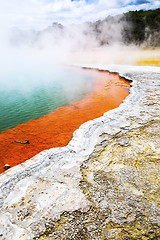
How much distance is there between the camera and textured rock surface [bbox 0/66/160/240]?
1.44m

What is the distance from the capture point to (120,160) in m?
2.25

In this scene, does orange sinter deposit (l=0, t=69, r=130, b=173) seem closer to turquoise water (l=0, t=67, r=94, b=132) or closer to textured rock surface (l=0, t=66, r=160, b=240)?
turquoise water (l=0, t=67, r=94, b=132)

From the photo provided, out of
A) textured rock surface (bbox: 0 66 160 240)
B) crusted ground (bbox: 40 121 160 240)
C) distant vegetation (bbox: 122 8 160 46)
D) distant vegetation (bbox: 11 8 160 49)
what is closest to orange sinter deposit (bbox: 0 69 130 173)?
textured rock surface (bbox: 0 66 160 240)

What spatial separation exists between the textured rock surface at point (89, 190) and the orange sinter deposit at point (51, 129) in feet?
2.03

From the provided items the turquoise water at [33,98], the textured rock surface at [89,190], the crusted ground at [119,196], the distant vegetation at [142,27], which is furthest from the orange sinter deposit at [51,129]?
the distant vegetation at [142,27]

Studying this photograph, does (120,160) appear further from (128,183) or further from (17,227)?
(17,227)

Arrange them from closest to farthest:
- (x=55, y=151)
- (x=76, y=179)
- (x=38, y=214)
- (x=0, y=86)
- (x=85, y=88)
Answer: (x=38, y=214), (x=76, y=179), (x=55, y=151), (x=85, y=88), (x=0, y=86)

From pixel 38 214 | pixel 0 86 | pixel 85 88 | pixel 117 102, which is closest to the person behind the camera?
pixel 38 214

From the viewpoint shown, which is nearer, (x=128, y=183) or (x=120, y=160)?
(x=128, y=183)

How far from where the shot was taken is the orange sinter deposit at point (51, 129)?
3015 millimetres

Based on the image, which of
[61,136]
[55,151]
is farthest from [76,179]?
[61,136]

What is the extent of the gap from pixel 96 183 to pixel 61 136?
5.58ft

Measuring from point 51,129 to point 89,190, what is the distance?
2.20 meters

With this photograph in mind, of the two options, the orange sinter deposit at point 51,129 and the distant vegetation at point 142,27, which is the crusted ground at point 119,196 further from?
the distant vegetation at point 142,27
